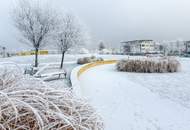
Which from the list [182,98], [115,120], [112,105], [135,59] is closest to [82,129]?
[115,120]

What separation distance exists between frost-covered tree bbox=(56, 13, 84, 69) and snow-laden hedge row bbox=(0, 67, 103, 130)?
67.4 feet

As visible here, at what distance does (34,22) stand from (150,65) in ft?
33.5

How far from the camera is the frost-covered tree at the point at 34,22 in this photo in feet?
65.3

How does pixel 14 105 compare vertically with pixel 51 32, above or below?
below

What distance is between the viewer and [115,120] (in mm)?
4324

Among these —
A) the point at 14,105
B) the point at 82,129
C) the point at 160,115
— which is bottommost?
the point at 160,115

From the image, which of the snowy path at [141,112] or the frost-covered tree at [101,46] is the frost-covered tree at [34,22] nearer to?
the snowy path at [141,112]

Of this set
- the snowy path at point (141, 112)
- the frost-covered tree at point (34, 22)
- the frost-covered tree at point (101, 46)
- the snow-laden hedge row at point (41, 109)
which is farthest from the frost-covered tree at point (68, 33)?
the frost-covered tree at point (101, 46)

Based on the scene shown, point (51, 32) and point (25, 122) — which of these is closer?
point (25, 122)

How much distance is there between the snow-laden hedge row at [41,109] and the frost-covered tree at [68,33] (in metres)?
20.5

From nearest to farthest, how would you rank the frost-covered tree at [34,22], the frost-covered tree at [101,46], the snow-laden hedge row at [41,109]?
the snow-laden hedge row at [41,109]
the frost-covered tree at [34,22]
the frost-covered tree at [101,46]

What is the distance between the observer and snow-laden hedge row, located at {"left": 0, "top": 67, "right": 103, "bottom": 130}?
1.21 metres

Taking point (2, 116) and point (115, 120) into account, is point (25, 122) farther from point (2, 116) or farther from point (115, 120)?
point (115, 120)

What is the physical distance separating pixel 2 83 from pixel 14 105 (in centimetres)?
39
